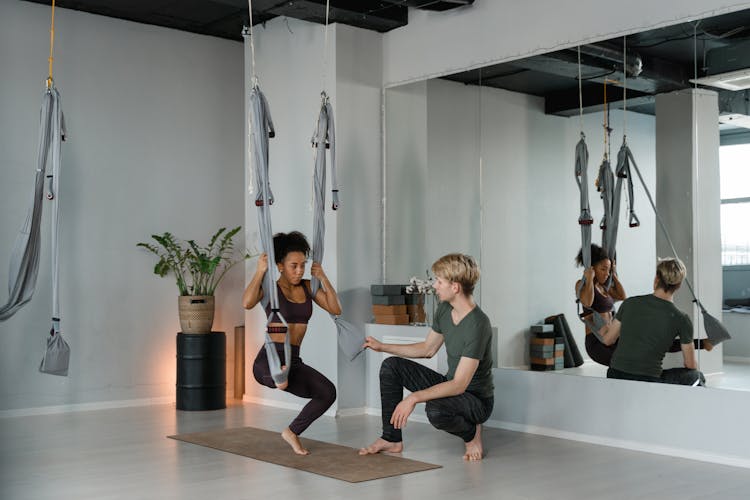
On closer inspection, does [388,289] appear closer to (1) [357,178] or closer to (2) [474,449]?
(1) [357,178]

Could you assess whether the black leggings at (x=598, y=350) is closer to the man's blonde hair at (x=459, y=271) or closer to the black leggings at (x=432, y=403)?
the black leggings at (x=432, y=403)

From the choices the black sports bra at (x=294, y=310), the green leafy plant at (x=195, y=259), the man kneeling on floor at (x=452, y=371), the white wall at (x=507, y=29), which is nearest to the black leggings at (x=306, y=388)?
the black sports bra at (x=294, y=310)

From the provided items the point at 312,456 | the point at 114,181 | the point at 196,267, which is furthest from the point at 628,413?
the point at 114,181

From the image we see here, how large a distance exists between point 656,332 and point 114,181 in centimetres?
453

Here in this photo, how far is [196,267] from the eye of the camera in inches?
305

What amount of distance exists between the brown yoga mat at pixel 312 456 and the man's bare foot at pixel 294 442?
0.11 ft

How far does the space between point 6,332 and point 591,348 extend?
14.3ft

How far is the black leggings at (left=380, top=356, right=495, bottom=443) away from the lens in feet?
17.0

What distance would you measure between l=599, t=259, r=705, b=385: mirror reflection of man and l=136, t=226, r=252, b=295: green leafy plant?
3.32m

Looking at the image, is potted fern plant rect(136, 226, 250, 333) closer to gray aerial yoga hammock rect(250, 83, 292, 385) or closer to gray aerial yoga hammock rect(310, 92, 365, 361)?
gray aerial yoga hammock rect(310, 92, 365, 361)

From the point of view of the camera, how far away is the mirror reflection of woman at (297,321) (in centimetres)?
554

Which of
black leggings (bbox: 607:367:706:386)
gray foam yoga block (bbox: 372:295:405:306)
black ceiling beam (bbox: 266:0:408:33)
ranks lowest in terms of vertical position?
black leggings (bbox: 607:367:706:386)

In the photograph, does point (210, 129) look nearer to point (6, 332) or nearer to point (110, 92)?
point (110, 92)

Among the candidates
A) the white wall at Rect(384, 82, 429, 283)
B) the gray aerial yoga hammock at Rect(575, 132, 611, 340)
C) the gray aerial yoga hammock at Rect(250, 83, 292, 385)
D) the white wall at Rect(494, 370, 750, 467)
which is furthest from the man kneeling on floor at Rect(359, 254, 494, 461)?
the white wall at Rect(384, 82, 429, 283)
